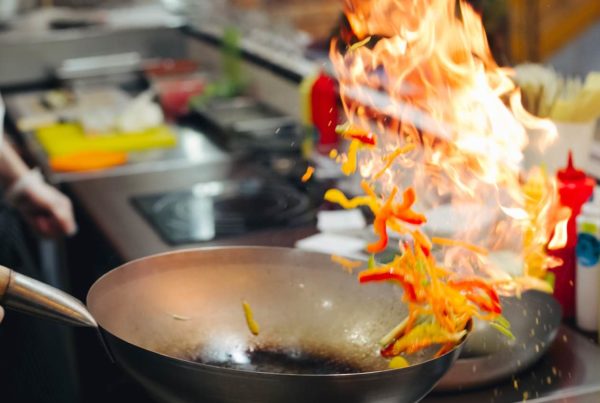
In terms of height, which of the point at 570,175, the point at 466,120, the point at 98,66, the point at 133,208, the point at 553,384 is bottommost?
the point at 98,66

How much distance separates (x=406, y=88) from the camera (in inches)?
109

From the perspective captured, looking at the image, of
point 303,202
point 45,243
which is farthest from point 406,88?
point 45,243

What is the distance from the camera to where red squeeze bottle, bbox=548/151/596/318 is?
5.74ft

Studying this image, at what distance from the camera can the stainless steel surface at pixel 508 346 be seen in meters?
1.47

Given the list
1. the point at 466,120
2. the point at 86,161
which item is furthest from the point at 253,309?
the point at 86,161

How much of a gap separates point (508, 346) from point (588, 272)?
0.29 meters

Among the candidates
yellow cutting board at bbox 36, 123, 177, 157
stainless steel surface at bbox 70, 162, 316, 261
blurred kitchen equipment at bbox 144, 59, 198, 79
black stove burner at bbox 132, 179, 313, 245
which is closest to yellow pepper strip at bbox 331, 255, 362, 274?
stainless steel surface at bbox 70, 162, 316, 261

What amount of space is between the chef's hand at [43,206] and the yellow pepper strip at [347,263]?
56.1 inches

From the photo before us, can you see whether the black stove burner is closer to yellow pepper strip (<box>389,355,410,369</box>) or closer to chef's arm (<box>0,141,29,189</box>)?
chef's arm (<box>0,141,29,189</box>)

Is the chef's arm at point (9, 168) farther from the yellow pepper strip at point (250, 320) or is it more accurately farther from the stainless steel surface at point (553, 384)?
the stainless steel surface at point (553, 384)

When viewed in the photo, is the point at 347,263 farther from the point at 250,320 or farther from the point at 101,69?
the point at 101,69

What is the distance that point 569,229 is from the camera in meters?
1.74

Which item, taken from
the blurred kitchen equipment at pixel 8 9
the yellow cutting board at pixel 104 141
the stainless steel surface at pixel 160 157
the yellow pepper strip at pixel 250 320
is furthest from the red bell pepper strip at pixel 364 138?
the blurred kitchen equipment at pixel 8 9

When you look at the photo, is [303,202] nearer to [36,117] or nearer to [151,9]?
[36,117]
